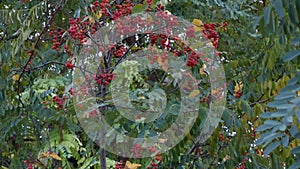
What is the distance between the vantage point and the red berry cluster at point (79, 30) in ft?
6.72

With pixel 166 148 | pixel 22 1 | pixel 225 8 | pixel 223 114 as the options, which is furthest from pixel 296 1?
pixel 225 8

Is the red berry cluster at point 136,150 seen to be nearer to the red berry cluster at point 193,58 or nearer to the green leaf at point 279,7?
the red berry cluster at point 193,58

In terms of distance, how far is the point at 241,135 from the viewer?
80.7 inches

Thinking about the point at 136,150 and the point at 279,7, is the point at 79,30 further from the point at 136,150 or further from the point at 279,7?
the point at 279,7

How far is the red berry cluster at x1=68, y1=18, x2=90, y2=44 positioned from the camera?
205 cm

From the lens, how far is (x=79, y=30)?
2.10 m

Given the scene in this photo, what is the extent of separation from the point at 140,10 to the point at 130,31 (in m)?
0.09

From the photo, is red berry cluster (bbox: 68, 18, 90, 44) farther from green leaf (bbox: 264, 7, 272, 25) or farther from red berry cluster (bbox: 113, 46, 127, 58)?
green leaf (bbox: 264, 7, 272, 25)

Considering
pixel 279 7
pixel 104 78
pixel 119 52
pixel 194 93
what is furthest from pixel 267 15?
pixel 119 52

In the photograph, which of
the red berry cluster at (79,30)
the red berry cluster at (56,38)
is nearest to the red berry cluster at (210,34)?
the red berry cluster at (79,30)

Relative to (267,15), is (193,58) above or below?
below

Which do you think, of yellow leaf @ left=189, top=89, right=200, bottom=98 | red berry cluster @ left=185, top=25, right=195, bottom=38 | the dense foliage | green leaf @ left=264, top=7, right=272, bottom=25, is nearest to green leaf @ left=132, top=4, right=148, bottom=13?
the dense foliage

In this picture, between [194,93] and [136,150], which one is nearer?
[194,93]

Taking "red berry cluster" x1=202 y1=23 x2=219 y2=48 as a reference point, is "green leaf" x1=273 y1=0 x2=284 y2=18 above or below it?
above
